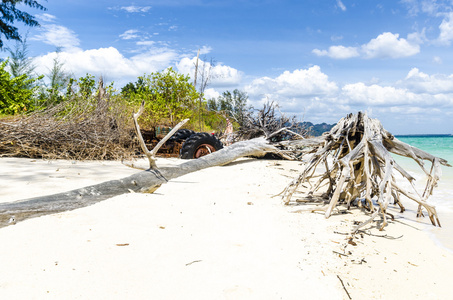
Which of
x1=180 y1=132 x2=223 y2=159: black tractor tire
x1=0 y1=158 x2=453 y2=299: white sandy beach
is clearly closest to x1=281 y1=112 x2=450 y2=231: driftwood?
x1=0 y1=158 x2=453 y2=299: white sandy beach

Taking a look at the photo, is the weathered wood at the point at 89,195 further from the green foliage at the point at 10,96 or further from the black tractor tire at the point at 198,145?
the green foliage at the point at 10,96

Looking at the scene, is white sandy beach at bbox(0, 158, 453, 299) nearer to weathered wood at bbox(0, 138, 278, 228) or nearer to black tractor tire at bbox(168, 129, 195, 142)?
weathered wood at bbox(0, 138, 278, 228)

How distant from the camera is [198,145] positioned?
905 centimetres

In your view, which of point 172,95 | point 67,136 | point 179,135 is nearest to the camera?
point 67,136

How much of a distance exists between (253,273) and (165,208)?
6.29ft

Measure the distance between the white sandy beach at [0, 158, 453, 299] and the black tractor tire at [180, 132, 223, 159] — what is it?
4.68 metres

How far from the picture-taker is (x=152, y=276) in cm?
223

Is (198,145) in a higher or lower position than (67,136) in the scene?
lower

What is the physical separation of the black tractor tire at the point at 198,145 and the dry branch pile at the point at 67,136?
166 centimetres

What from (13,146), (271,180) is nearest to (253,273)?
(271,180)

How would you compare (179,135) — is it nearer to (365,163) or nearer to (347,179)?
(347,179)

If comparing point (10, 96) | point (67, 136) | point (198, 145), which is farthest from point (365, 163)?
point (10, 96)

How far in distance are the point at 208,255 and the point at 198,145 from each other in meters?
6.59

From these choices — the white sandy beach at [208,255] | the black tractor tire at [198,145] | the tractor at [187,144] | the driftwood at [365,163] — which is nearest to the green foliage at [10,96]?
the tractor at [187,144]
